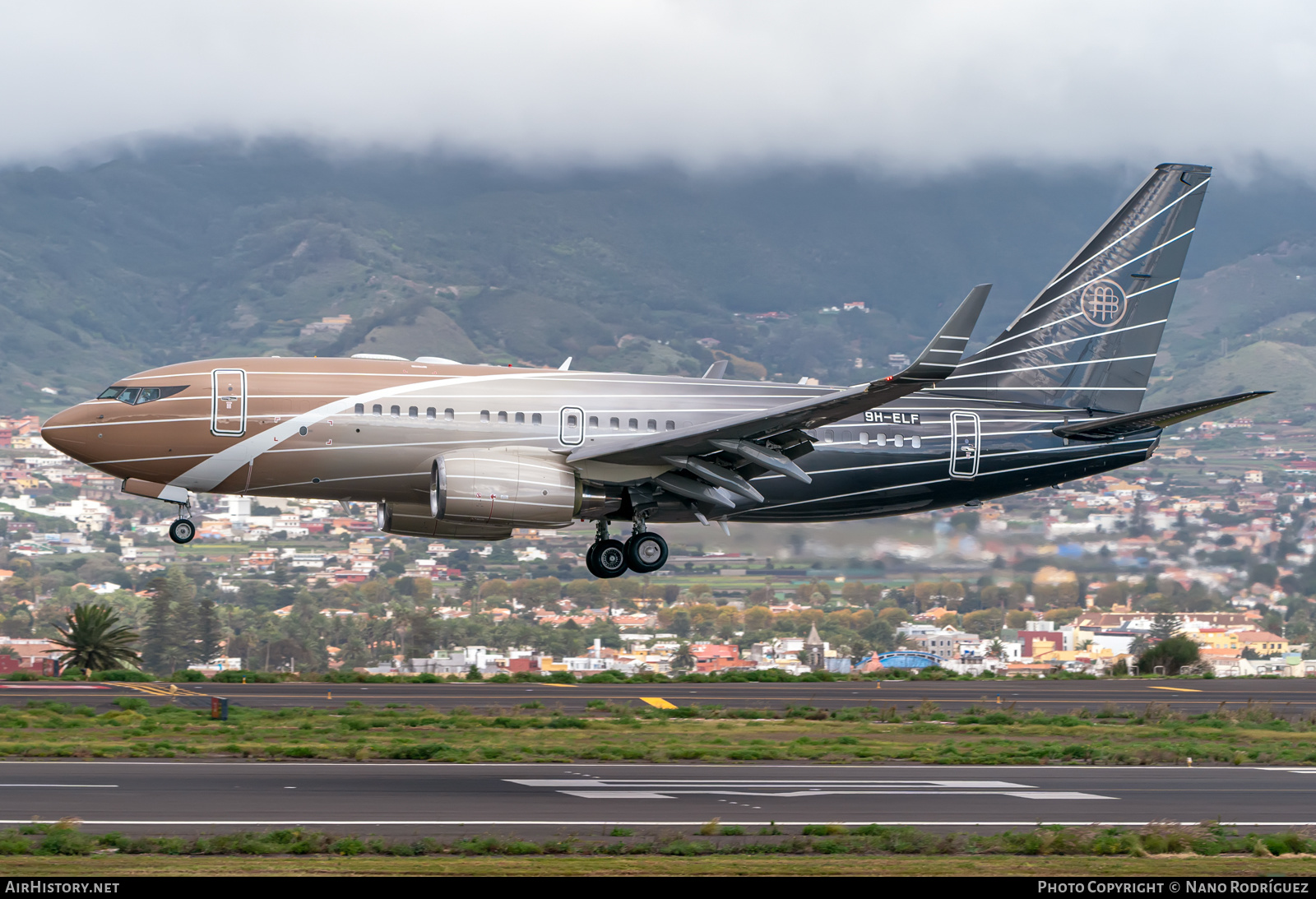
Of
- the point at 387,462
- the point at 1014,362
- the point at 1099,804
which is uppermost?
the point at 1014,362

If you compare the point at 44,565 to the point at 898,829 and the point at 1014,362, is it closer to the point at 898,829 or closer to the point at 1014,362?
the point at 1014,362

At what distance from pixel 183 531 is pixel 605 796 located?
16.8 metres

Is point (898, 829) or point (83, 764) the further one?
point (83, 764)

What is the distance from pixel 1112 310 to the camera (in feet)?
158

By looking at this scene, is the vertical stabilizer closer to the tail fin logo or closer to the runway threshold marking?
the tail fin logo

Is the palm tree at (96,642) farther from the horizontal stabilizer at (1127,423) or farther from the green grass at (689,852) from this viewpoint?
the green grass at (689,852)

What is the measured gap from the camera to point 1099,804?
2736 cm

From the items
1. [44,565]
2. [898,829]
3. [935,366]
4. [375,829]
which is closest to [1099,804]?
[898,829]

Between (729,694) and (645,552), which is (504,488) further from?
(729,694)

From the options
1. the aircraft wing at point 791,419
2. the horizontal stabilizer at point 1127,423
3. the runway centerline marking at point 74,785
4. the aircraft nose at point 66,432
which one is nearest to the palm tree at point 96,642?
the aircraft nose at point 66,432

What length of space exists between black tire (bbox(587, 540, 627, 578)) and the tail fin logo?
18.3 m

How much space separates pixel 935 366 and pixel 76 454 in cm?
2151

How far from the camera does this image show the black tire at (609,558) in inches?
1560

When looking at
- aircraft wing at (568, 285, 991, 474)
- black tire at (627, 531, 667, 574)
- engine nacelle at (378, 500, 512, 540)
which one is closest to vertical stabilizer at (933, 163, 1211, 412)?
aircraft wing at (568, 285, 991, 474)
